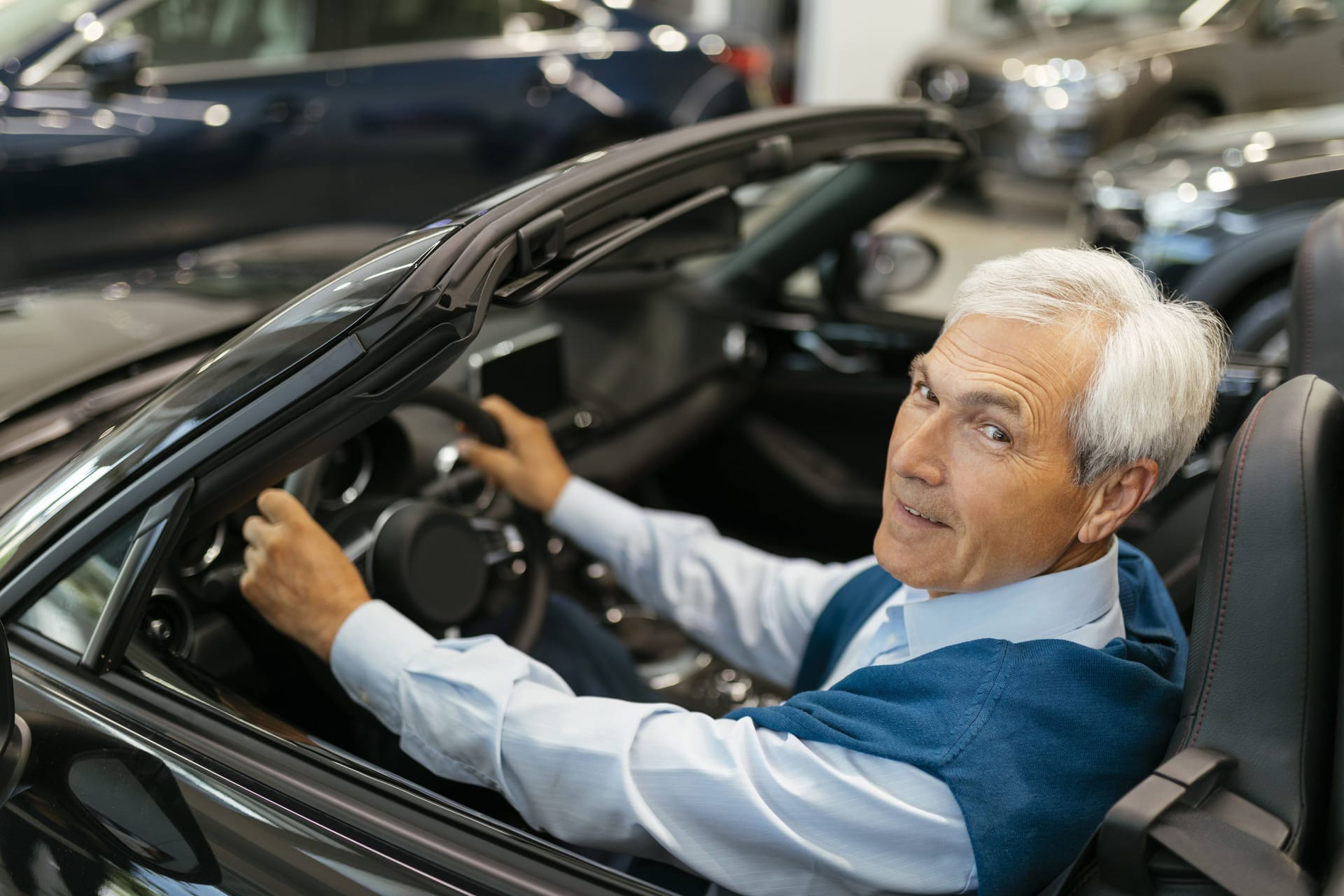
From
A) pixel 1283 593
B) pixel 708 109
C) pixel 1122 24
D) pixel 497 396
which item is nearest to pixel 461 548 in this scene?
pixel 497 396

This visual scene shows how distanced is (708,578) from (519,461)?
35 cm

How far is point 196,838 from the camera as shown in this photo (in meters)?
1.14

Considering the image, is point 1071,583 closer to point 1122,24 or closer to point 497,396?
point 497,396

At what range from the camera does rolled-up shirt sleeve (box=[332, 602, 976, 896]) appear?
1153 millimetres

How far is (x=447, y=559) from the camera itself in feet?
5.44

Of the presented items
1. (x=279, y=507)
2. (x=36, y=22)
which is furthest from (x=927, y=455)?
(x=36, y=22)

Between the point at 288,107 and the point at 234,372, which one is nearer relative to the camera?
the point at 234,372

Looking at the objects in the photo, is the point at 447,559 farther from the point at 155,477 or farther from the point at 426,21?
the point at 426,21

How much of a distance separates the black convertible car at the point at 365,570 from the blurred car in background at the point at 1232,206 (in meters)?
1.58

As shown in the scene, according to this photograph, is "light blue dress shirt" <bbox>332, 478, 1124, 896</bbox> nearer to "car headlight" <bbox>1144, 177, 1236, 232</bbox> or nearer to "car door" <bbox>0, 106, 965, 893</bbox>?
"car door" <bbox>0, 106, 965, 893</bbox>

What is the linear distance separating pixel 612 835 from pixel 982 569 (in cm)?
47

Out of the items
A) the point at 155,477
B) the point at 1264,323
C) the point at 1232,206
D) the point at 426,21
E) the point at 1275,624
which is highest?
the point at 426,21

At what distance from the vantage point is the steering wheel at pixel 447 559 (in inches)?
62.9

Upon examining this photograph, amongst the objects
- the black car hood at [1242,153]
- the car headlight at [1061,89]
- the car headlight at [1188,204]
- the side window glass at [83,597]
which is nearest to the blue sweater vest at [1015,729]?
the side window glass at [83,597]
